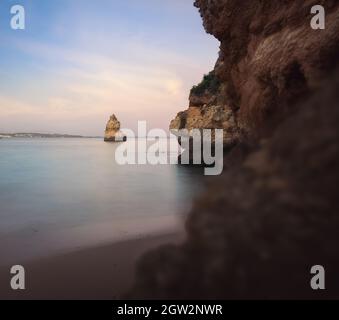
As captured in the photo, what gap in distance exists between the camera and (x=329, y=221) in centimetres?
252

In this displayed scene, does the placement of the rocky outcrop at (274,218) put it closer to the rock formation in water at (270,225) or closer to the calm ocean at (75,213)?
the rock formation in water at (270,225)

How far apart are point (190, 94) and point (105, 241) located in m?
34.4

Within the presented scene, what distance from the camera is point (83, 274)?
6.76 meters

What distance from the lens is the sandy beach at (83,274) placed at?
5.93 metres

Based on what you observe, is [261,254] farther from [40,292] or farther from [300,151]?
[40,292]

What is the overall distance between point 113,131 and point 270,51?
11167 cm

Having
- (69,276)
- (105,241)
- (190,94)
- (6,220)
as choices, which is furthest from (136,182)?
(190,94)

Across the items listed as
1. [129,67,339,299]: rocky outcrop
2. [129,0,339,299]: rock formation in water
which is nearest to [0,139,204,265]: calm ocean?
[129,0,339,299]: rock formation in water

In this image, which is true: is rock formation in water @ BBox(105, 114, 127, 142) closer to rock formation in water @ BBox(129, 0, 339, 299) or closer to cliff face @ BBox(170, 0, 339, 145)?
cliff face @ BBox(170, 0, 339, 145)

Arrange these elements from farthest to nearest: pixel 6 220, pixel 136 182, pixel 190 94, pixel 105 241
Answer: pixel 190 94 → pixel 136 182 → pixel 6 220 → pixel 105 241

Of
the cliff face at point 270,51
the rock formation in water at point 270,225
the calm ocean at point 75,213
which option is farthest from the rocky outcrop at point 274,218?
the calm ocean at point 75,213

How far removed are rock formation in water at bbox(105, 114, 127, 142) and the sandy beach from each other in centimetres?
10465

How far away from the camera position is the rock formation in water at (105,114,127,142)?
112662 millimetres

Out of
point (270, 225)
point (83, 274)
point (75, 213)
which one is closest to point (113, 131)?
point (75, 213)
